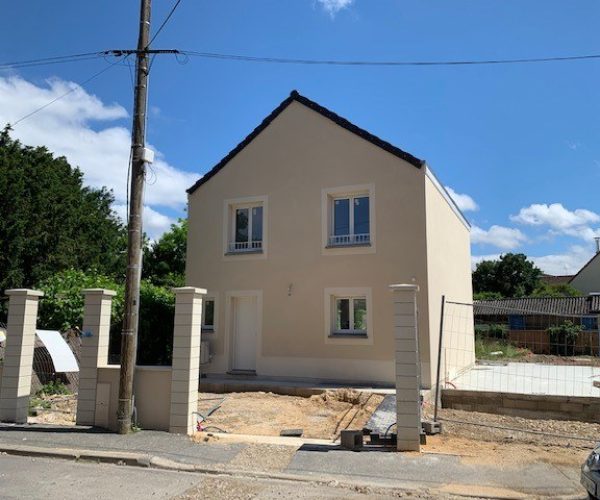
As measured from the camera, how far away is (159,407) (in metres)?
8.48

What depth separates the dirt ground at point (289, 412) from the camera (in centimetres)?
Answer: 938

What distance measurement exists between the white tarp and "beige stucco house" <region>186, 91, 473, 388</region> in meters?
4.07

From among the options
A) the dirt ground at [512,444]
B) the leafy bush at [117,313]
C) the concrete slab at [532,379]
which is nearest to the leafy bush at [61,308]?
the leafy bush at [117,313]

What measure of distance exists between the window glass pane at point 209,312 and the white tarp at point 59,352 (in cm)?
427

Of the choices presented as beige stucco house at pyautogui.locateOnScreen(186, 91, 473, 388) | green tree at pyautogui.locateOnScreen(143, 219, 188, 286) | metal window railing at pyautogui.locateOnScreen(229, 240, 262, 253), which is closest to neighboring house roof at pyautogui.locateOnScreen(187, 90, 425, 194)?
beige stucco house at pyautogui.locateOnScreen(186, 91, 473, 388)

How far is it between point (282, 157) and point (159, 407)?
907cm

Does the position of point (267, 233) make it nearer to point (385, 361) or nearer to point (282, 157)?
point (282, 157)

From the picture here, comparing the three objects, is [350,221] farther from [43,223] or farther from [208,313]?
[43,223]

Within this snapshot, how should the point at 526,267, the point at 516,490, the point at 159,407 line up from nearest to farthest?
the point at 516,490 < the point at 159,407 < the point at 526,267

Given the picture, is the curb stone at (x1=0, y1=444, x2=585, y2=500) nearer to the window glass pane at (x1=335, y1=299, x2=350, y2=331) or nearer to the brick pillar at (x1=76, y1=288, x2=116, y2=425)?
the brick pillar at (x1=76, y1=288, x2=116, y2=425)

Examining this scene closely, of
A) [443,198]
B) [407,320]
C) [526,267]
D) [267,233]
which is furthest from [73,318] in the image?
[526,267]

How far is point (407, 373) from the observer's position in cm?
734

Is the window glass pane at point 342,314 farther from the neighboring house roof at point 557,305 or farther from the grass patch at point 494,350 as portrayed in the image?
the neighboring house roof at point 557,305

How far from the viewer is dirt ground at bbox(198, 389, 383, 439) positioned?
30.8 feet
